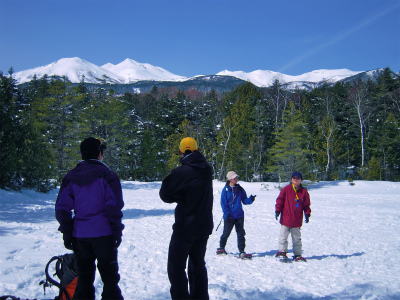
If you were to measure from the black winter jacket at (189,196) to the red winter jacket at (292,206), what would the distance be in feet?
11.3

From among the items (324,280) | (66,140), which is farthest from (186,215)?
(66,140)

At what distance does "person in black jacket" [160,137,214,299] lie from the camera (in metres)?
3.24

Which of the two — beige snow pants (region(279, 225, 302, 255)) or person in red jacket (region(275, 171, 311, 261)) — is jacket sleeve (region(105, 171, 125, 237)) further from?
beige snow pants (region(279, 225, 302, 255))

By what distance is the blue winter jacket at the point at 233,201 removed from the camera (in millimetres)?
6473

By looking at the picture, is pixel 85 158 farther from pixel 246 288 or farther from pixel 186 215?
pixel 246 288

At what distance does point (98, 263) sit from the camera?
308cm

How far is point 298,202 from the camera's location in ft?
20.6

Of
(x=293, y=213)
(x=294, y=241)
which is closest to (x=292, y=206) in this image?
(x=293, y=213)

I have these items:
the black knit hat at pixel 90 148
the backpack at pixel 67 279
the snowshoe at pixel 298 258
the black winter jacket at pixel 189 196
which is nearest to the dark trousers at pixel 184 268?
the black winter jacket at pixel 189 196

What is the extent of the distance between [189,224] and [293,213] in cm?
371

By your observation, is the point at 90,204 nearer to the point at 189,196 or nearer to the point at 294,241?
the point at 189,196

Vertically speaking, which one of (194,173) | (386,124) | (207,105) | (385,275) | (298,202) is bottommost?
(385,275)

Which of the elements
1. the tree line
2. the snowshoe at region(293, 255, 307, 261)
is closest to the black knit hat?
the snowshoe at region(293, 255, 307, 261)

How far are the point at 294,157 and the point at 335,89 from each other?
26748 millimetres
